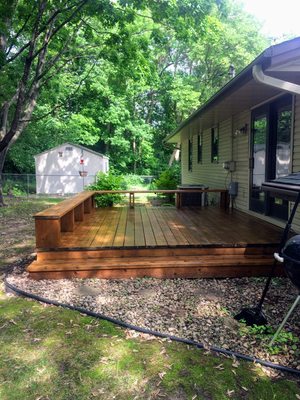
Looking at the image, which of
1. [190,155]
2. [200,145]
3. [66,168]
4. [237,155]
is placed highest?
[200,145]

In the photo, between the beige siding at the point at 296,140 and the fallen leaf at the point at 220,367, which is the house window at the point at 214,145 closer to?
the beige siding at the point at 296,140

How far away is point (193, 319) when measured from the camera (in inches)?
114

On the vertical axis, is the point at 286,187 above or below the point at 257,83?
below

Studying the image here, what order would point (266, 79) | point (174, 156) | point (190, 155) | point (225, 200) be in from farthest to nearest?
point (174, 156)
point (190, 155)
point (225, 200)
point (266, 79)

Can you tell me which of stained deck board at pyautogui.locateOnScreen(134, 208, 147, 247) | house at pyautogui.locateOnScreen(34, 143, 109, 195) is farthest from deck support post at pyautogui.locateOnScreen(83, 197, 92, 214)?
house at pyautogui.locateOnScreen(34, 143, 109, 195)

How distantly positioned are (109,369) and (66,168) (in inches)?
685

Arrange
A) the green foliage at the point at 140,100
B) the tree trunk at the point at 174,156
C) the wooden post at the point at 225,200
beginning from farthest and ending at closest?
the tree trunk at the point at 174,156, the green foliage at the point at 140,100, the wooden post at the point at 225,200

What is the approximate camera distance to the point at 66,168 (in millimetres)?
18766

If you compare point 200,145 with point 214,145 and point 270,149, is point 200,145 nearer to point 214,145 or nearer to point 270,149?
point 214,145

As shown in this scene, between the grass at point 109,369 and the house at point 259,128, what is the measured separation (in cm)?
268

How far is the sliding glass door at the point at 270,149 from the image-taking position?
16.9ft

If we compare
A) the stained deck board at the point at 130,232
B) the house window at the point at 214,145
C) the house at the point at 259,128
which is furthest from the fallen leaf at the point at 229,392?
the house window at the point at 214,145

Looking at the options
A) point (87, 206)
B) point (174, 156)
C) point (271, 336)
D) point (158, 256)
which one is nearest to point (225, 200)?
point (87, 206)

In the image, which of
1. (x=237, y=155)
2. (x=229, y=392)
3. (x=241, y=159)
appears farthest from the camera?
(x=237, y=155)
